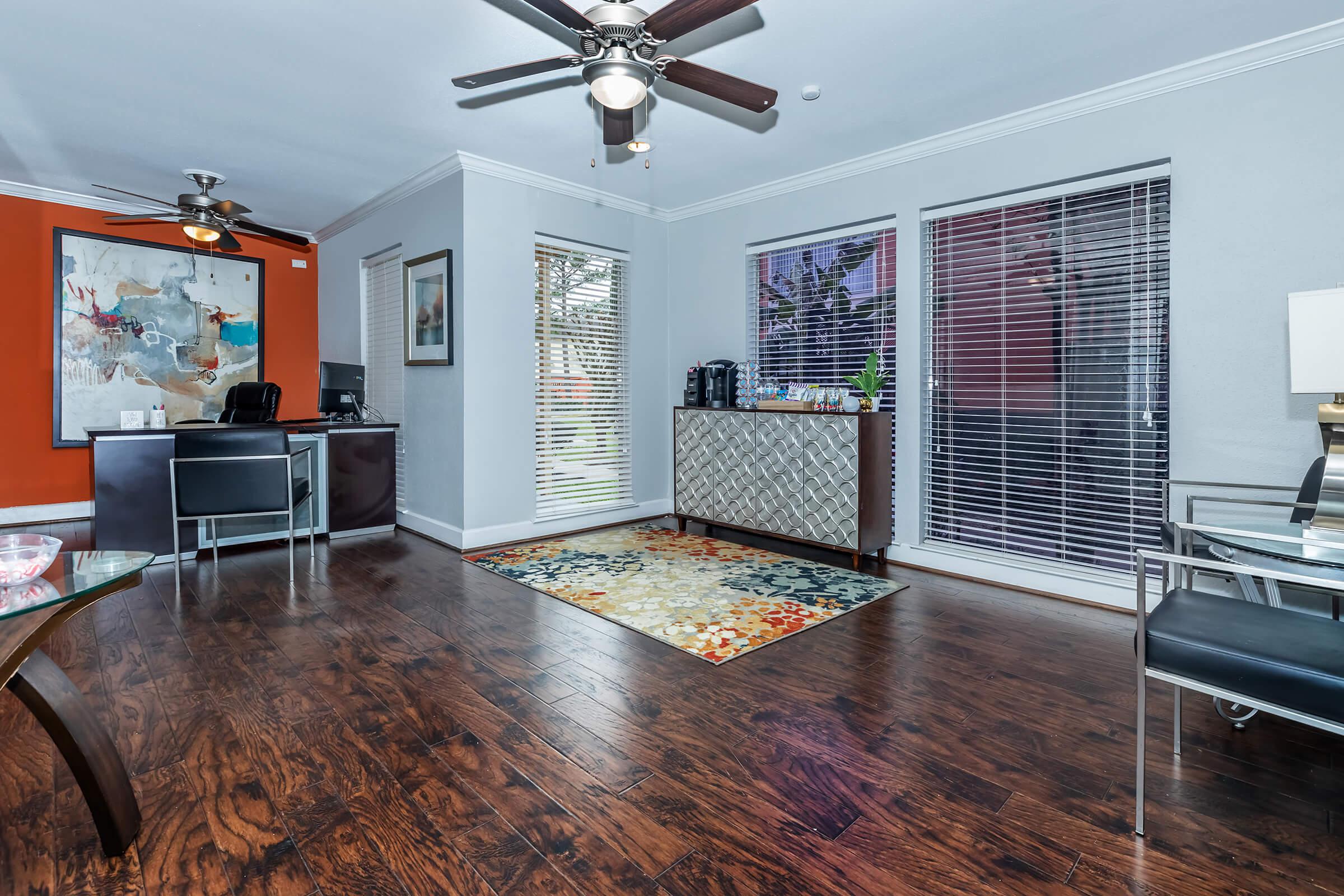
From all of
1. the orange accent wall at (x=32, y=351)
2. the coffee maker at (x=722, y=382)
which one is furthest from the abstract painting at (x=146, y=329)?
the coffee maker at (x=722, y=382)

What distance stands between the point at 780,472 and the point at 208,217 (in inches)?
178

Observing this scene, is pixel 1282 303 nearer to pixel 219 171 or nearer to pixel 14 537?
pixel 14 537

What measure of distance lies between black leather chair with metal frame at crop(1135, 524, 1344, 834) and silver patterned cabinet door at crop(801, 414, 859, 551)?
2252mm

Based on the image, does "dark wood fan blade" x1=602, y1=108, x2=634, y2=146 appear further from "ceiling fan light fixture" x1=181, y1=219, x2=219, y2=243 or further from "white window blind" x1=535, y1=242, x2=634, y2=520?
"ceiling fan light fixture" x1=181, y1=219, x2=219, y2=243

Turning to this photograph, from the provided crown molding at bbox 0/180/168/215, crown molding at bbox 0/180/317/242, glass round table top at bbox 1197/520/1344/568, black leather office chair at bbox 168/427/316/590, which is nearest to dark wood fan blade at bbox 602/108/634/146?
glass round table top at bbox 1197/520/1344/568

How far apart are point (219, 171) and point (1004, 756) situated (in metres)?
5.91

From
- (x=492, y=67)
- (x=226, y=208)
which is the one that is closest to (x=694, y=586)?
(x=492, y=67)

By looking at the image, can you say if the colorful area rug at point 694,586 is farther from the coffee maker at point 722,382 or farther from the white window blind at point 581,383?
the coffee maker at point 722,382

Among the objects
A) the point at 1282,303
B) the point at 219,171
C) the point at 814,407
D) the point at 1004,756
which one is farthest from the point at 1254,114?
the point at 219,171

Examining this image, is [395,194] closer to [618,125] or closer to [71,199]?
[71,199]

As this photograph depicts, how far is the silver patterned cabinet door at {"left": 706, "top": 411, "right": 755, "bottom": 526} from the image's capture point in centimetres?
464

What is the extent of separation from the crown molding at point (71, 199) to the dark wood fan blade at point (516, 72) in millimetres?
3997

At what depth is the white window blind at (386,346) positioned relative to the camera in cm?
539

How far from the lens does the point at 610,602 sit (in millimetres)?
3406
